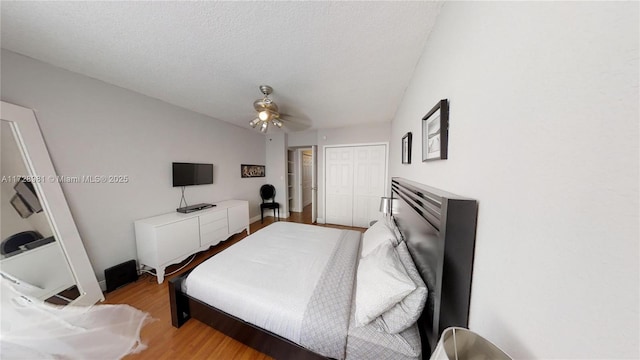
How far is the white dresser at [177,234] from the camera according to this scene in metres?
2.11

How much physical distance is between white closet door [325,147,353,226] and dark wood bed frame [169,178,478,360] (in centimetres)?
236

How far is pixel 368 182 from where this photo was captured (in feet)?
12.1

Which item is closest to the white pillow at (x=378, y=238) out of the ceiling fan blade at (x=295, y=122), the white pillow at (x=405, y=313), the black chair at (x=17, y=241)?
the white pillow at (x=405, y=313)

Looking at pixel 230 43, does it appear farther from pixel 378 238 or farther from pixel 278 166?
pixel 278 166

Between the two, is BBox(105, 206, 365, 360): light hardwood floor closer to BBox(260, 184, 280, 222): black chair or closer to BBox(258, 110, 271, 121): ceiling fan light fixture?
BBox(258, 110, 271, 121): ceiling fan light fixture

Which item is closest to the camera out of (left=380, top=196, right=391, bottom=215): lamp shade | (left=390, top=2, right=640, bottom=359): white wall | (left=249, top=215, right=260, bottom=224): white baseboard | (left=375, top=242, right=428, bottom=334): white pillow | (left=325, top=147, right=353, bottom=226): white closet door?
(left=390, top=2, right=640, bottom=359): white wall

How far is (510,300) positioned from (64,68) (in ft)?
11.8

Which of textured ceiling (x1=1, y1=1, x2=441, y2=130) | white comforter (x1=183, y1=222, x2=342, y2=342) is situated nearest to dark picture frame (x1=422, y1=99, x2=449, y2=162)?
textured ceiling (x1=1, y1=1, x2=441, y2=130)

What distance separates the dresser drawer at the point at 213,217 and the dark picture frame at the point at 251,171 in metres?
1.13

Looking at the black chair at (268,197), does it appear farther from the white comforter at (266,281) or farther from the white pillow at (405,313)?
the white pillow at (405,313)

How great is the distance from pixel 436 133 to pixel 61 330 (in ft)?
10.4

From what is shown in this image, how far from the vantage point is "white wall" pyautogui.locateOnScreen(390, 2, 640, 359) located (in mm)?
293

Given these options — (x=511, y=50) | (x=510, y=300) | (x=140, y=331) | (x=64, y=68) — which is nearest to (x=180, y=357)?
(x=140, y=331)

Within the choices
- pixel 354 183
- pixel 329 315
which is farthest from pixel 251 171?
pixel 329 315
